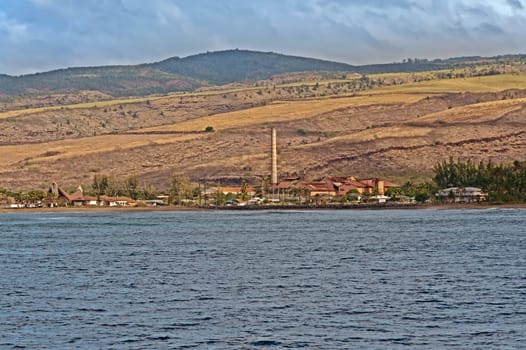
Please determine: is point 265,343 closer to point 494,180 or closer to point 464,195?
point 494,180

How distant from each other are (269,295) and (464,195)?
144643mm

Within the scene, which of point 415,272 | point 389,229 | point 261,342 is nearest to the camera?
point 261,342

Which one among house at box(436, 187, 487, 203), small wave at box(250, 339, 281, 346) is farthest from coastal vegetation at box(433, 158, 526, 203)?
small wave at box(250, 339, 281, 346)

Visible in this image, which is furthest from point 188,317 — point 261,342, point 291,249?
point 291,249

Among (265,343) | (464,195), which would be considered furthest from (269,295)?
(464,195)

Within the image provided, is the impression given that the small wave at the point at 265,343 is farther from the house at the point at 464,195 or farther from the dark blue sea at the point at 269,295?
the house at the point at 464,195

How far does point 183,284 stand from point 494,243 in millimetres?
35729

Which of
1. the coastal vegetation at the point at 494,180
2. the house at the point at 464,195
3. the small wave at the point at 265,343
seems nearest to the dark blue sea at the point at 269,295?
the small wave at the point at 265,343

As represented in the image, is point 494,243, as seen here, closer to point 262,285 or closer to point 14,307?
point 262,285

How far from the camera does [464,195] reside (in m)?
192

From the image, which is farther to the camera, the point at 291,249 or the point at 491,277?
the point at 291,249

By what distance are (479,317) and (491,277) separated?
14675 millimetres

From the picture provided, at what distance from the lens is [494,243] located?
85.3 metres

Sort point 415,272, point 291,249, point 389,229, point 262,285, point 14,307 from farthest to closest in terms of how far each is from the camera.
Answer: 1. point 389,229
2. point 291,249
3. point 415,272
4. point 262,285
5. point 14,307
